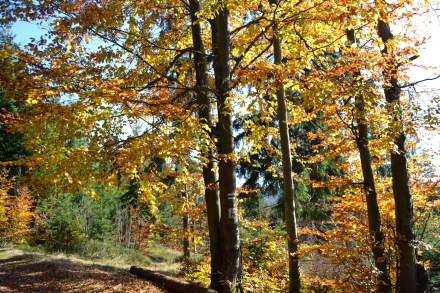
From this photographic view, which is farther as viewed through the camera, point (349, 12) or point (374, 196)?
point (374, 196)

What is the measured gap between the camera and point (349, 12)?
Answer: 6.33 meters

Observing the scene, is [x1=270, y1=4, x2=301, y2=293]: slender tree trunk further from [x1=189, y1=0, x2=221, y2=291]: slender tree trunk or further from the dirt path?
the dirt path

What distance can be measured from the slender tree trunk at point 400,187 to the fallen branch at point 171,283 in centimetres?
411

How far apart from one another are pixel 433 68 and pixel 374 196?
328 cm

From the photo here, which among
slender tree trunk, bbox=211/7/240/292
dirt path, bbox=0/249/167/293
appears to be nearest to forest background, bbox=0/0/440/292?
slender tree trunk, bbox=211/7/240/292

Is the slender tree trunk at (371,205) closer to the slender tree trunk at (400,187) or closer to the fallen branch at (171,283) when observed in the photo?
the slender tree trunk at (400,187)

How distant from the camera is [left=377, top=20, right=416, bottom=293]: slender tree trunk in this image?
764 cm

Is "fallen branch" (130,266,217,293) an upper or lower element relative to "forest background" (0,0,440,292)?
lower

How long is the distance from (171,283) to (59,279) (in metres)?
3.21

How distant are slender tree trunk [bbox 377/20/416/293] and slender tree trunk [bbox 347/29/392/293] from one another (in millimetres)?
339

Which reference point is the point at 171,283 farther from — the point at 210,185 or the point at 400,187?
the point at 400,187

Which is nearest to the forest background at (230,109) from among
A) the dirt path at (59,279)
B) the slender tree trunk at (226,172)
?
the slender tree trunk at (226,172)

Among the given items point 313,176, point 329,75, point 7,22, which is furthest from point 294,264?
point 313,176

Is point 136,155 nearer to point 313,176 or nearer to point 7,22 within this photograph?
point 7,22
